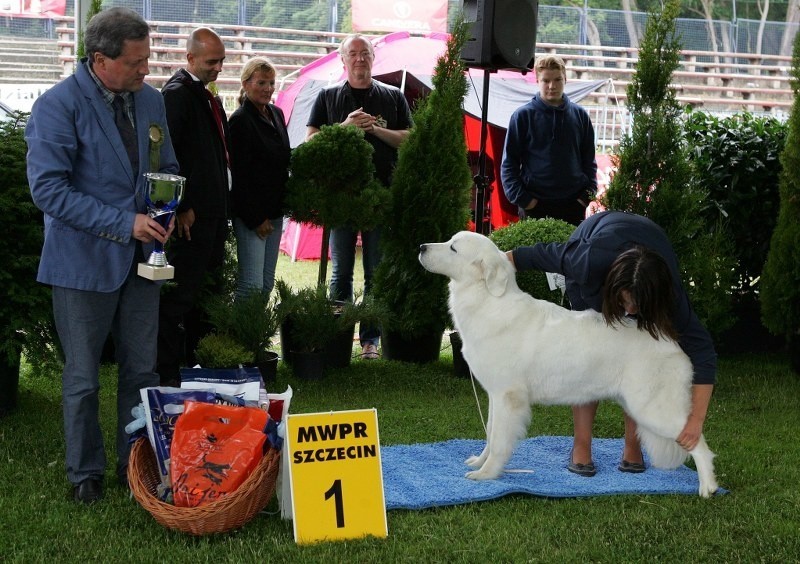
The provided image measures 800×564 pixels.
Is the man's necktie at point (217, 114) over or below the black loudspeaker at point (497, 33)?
below

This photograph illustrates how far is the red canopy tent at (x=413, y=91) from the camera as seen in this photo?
1111 cm

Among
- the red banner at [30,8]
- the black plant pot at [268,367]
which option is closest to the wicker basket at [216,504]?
the black plant pot at [268,367]

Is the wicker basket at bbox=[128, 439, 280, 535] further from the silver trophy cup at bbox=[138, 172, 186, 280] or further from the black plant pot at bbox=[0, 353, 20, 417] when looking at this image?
the black plant pot at bbox=[0, 353, 20, 417]

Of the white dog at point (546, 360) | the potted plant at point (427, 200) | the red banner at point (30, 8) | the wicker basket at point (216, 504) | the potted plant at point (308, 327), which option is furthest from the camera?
the red banner at point (30, 8)

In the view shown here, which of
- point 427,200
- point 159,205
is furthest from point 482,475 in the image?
point 427,200

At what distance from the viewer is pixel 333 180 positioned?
A: 5.88 metres

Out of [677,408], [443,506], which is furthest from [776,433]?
[443,506]

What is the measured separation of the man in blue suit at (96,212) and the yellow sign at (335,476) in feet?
2.78

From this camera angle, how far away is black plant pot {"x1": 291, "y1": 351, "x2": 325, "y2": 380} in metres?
5.82

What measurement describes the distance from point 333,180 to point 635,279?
2.76 m

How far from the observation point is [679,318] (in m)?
3.86

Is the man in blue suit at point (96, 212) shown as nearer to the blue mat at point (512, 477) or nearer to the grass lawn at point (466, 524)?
the grass lawn at point (466, 524)

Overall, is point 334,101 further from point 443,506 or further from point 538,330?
point 443,506

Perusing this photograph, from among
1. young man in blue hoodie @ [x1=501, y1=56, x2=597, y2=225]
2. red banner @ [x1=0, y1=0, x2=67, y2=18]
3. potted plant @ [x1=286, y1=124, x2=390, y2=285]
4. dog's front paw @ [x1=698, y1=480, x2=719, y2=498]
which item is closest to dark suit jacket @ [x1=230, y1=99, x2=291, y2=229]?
potted plant @ [x1=286, y1=124, x2=390, y2=285]
